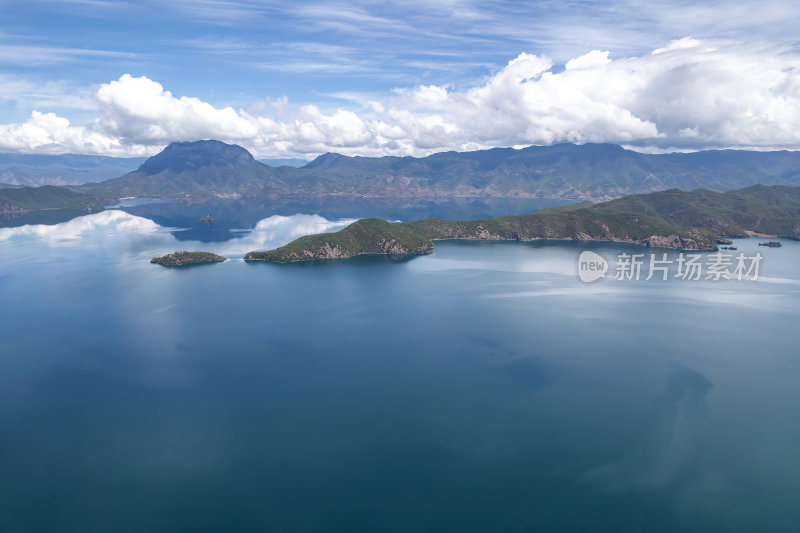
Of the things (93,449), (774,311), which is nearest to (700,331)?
(774,311)

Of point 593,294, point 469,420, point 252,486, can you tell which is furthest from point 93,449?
point 593,294

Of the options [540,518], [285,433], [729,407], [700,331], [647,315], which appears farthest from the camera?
[647,315]

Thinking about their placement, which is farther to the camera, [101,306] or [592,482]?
[101,306]

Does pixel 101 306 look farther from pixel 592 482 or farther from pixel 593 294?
pixel 593 294

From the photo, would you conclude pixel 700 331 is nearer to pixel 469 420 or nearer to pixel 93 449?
pixel 469 420

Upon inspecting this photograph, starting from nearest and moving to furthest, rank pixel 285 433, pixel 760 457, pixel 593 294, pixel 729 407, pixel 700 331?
1. pixel 760 457
2. pixel 285 433
3. pixel 729 407
4. pixel 700 331
5. pixel 593 294

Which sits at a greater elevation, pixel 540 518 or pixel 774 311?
pixel 774 311
